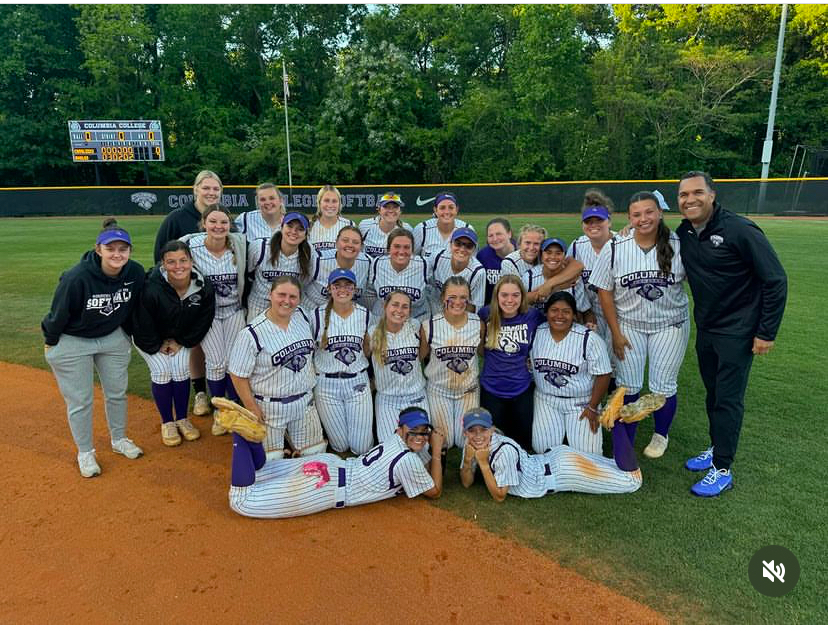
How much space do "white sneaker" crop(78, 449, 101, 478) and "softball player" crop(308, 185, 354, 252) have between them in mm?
2240

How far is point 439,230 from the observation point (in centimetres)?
491

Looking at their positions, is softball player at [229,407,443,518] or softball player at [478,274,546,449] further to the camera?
softball player at [478,274,546,449]

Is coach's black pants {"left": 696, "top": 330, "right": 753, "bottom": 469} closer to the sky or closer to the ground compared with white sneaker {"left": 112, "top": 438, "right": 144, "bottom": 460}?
closer to the sky

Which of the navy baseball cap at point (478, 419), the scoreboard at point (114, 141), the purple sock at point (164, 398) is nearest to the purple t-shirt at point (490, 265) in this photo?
the navy baseball cap at point (478, 419)

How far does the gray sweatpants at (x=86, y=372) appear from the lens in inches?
134

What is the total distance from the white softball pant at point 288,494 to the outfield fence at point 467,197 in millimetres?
20995

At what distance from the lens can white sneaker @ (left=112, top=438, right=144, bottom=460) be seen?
3762 millimetres

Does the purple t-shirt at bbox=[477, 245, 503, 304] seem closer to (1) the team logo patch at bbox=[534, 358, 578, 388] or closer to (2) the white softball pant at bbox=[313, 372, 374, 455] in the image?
(1) the team logo patch at bbox=[534, 358, 578, 388]

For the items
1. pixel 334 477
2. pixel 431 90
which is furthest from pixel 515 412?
pixel 431 90

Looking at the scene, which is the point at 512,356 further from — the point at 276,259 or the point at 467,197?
the point at 467,197

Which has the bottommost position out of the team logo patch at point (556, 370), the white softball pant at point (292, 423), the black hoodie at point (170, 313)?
the white softball pant at point (292, 423)

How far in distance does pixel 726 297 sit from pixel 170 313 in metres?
3.55

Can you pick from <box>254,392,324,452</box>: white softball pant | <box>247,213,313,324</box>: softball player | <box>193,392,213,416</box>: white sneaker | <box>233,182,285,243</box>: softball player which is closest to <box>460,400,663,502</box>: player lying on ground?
<box>254,392,324,452</box>: white softball pant

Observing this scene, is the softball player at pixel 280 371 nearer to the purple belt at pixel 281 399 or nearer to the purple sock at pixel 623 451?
the purple belt at pixel 281 399
